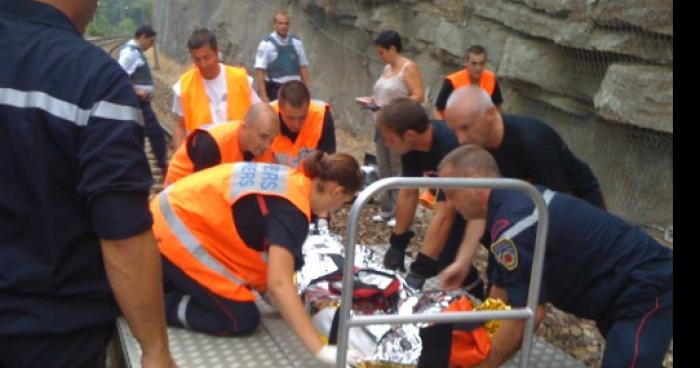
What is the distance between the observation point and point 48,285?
5.85 feet

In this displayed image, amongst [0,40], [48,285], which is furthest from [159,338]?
[0,40]

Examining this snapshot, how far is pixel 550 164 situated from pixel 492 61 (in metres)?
5.62

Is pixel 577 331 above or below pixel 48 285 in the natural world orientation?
below

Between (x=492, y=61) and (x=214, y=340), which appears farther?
(x=492, y=61)

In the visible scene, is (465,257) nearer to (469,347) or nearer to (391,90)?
(469,347)

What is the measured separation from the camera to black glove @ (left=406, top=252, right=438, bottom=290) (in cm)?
423

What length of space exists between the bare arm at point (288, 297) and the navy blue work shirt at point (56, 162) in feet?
4.30

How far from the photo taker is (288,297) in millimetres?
3104

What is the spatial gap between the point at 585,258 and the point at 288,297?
1.19m

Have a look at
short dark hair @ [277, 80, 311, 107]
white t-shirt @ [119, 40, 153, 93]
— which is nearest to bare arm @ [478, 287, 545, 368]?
short dark hair @ [277, 80, 311, 107]

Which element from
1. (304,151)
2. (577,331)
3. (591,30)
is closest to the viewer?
(577,331)

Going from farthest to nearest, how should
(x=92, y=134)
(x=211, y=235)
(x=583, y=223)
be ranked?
(x=211, y=235), (x=583, y=223), (x=92, y=134)

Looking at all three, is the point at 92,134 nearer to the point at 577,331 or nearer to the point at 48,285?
the point at 48,285

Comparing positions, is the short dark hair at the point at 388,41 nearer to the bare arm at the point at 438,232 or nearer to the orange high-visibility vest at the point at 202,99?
the orange high-visibility vest at the point at 202,99
